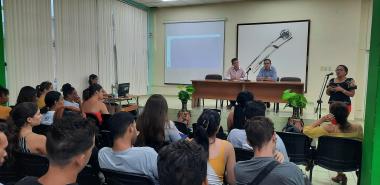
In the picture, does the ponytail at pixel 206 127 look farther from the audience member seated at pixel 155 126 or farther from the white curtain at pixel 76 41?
the white curtain at pixel 76 41

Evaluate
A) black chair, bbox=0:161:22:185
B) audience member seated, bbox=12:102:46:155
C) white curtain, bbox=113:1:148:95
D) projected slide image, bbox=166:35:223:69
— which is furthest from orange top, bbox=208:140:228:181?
projected slide image, bbox=166:35:223:69

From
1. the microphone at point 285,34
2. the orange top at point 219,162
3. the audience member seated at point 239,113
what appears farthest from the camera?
the microphone at point 285,34

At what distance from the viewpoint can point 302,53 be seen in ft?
27.1

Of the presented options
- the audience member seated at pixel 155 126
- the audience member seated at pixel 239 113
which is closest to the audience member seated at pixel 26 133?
the audience member seated at pixel 155 126

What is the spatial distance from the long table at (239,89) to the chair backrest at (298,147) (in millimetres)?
3583

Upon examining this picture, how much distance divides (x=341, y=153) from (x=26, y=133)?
281 centimetres

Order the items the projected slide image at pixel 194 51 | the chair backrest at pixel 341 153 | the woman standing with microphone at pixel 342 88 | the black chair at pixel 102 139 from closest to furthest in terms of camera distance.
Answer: the chair backrest at pixel 341 153
the black chair at pixel 102 139
the woman standing with microphone at pixel 342 88
the projected slide image at pixel 194 51

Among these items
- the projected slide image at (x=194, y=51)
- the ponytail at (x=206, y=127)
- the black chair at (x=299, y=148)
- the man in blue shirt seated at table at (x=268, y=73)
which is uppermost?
the projected slide image at (x=194, y=51)

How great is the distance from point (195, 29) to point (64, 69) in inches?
169

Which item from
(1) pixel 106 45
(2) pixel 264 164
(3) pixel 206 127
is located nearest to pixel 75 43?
(1) pixel 106 45

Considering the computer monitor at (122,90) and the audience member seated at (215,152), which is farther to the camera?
the computer monitor at (122,90)

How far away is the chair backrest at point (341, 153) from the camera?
281 centimetres

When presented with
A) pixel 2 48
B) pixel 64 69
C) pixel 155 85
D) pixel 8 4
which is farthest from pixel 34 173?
pixel 155 85

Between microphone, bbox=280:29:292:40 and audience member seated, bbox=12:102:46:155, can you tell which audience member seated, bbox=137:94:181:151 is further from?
microphone, bbox=280:29:292:40
